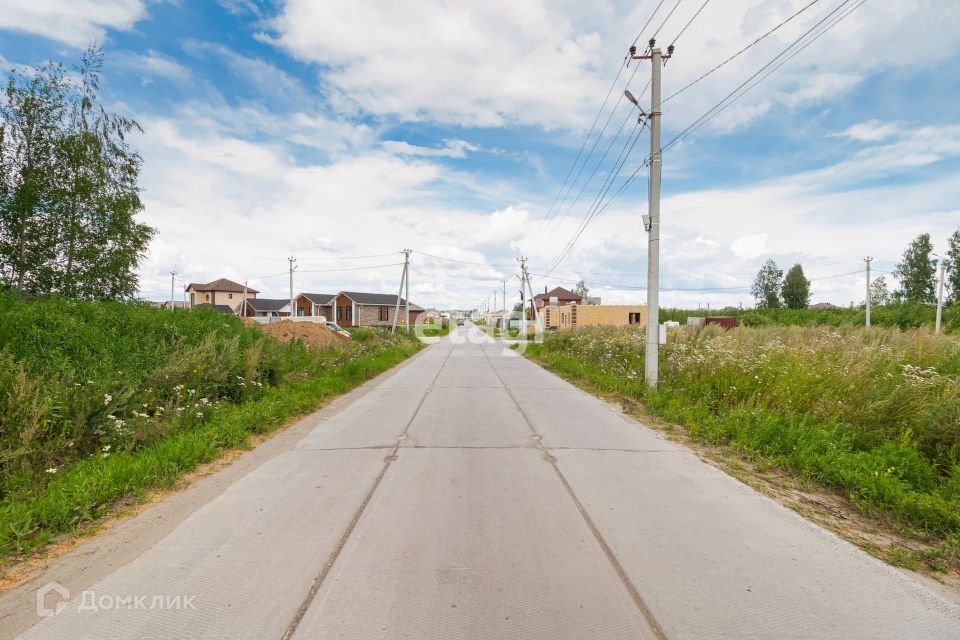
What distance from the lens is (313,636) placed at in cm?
241

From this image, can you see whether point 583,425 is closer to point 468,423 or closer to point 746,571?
point 468,423

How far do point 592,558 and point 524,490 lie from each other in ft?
4.69

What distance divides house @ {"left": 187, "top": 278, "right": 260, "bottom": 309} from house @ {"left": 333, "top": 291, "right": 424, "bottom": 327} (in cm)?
2924

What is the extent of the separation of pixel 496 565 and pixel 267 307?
269ft

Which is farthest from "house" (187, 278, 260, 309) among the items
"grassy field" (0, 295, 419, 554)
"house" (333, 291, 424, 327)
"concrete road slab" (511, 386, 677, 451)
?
"concrete road slab" (511, 386, 677, 451)

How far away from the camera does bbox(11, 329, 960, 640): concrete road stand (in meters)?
2.55

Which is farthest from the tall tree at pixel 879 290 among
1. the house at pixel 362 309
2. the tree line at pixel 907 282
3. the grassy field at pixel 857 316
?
the house at pixel 362 309

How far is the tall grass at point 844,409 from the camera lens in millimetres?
4520

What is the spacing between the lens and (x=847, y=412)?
646 centimetres

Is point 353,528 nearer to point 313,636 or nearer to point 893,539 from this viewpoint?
point 313,636

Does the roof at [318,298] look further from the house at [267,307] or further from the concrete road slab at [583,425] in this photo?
the concrete road slab at [583,425]

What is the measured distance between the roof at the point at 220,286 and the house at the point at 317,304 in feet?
89.6

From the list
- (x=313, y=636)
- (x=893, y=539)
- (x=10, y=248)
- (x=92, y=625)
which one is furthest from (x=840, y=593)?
(x=10, y=248)

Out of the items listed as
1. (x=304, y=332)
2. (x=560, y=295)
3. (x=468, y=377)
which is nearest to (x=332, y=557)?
(x=468, y=377)
